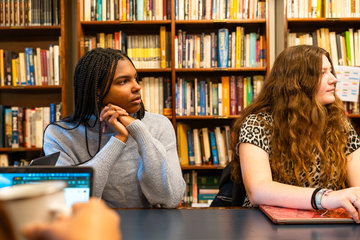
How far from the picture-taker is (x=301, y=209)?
3.26 ft

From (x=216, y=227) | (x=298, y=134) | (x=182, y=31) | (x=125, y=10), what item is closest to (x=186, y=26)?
(x=182, y=31)

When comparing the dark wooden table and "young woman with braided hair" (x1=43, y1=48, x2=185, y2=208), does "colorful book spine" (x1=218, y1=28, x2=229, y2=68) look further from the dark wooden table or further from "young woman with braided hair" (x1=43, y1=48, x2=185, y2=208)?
the dark wooden table

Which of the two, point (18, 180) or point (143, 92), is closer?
point (18, 180)

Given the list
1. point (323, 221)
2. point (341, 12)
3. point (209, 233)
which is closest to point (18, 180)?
point (209, 233)

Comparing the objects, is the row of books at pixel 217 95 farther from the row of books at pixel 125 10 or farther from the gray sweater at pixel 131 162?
the gray sweater at pixel 131 162

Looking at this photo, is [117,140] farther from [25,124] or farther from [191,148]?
[25,124]

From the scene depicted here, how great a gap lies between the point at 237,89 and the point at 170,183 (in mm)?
1681

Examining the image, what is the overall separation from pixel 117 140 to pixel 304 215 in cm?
63

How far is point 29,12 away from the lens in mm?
2711

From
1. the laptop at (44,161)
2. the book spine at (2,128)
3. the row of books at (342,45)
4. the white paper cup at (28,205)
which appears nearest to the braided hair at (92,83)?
the laptop at (44,161)

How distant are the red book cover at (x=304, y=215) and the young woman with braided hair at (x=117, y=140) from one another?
38cm

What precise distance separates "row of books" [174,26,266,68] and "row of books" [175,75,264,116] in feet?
0.38

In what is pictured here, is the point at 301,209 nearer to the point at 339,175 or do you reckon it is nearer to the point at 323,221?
the point at 323,221

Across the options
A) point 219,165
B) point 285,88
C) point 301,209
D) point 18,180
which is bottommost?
point 219,165
